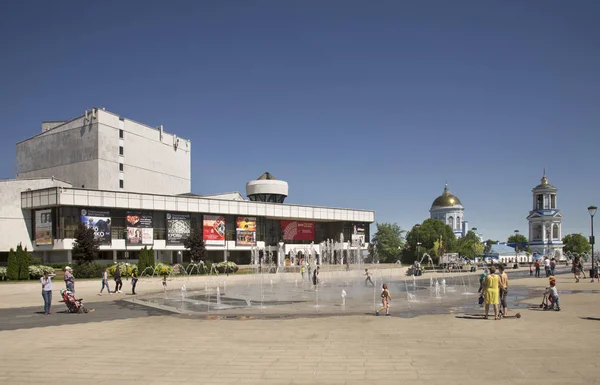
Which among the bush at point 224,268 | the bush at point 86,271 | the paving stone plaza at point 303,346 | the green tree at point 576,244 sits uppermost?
the paving stone plaza at point 303,346

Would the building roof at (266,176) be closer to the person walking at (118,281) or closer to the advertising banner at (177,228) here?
the advertising banner at (177,228)

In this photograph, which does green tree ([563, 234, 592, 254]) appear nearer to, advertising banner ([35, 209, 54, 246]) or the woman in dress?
advertising banner ([35, 209, 54, 246])

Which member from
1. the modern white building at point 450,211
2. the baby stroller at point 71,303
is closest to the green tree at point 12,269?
the baby stroller at point 71,303

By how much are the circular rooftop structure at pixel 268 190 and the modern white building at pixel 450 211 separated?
223ft

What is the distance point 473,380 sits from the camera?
29.3 feet

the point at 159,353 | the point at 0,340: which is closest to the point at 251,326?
the point at 159,353

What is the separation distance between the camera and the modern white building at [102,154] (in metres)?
69.9

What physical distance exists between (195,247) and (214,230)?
9025 millimetres

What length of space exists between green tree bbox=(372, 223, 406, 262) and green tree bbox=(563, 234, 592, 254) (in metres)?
69.9

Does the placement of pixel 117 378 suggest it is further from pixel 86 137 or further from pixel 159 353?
pixel 86 137

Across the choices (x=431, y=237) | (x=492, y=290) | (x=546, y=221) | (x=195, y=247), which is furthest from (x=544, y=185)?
(x=492, y=290)

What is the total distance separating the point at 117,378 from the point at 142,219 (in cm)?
6088

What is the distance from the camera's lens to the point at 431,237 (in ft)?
331

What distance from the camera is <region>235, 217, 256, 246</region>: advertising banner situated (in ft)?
259
